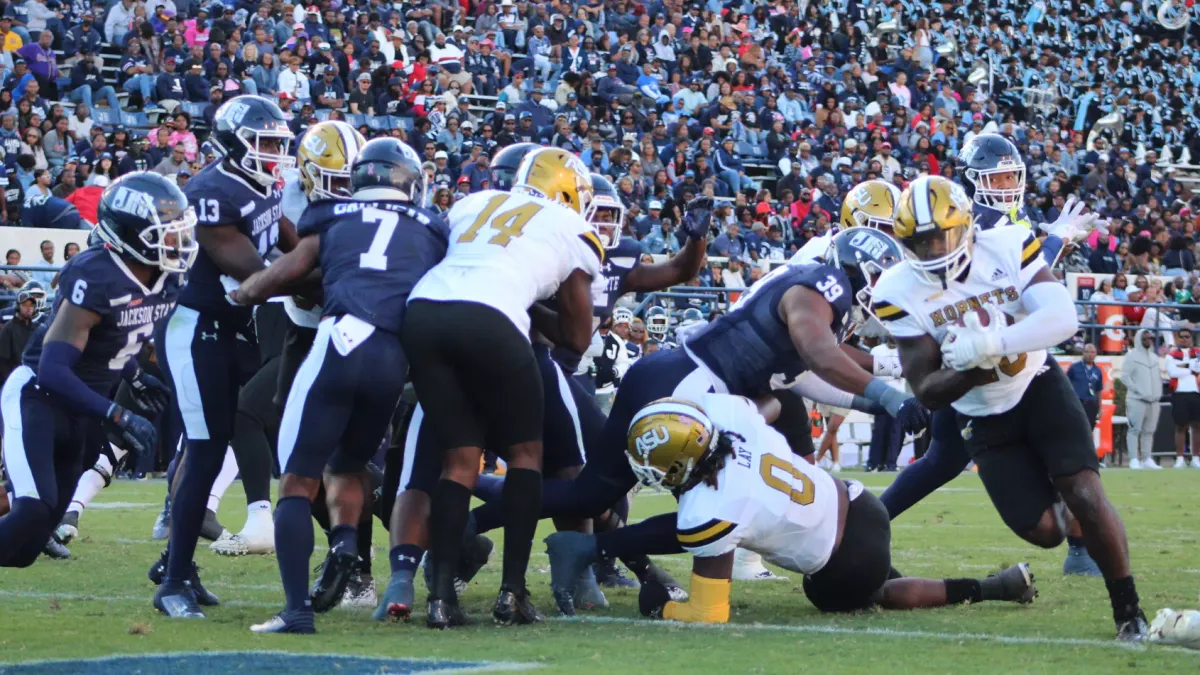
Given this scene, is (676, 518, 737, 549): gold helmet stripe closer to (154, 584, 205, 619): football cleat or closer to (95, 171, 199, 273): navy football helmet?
(154, 584, 205, 619): football cleat

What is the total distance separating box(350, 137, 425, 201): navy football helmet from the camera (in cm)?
541

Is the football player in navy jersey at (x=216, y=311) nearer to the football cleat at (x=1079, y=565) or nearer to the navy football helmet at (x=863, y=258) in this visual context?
the navy football helmet at (x=863, y=258)

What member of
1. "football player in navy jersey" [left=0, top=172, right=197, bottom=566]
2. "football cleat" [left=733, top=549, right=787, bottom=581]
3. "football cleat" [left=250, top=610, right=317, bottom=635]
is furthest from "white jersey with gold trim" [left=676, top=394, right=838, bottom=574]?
"football player in navy jersey" [left=0, top=172, right=197, bottom=566]

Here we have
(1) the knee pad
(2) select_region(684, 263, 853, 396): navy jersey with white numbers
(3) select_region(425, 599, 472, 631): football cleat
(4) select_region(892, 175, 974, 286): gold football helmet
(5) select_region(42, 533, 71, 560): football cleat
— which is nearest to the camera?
(4) select_region(892, 175, 974, 286): gold football helmet

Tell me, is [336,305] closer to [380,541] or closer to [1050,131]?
[380,541]

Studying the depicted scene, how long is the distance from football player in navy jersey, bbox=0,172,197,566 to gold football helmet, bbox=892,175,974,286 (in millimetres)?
2562

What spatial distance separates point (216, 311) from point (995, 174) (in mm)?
3887

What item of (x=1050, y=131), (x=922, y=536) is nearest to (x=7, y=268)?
(x=922, y=536)

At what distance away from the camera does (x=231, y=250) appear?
5727 millimetres

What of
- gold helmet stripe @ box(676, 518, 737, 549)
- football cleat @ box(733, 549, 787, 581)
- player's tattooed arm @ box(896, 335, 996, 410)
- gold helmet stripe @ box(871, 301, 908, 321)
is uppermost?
gold helmet stripe @ box(871, 301, 908, 321)

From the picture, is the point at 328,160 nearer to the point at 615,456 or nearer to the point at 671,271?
the point at 615,456

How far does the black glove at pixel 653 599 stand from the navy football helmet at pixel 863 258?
1386mm

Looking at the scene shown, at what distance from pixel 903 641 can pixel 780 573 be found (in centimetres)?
242

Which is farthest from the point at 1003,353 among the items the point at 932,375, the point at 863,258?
the point at 863,258
